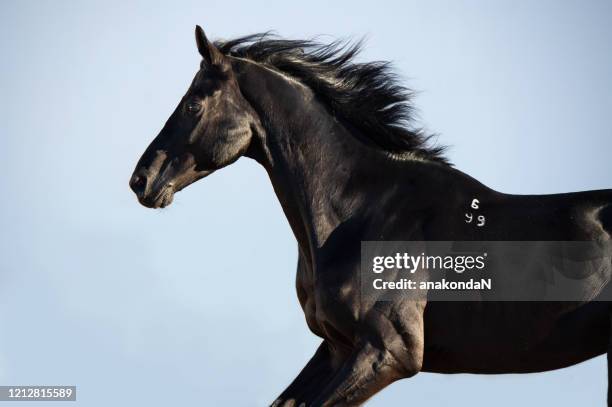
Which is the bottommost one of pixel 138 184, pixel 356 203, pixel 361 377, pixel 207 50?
pixel 361 377

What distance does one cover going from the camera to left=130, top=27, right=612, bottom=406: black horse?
859 centimetres

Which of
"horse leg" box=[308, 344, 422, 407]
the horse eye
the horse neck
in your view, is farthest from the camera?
the horse eye

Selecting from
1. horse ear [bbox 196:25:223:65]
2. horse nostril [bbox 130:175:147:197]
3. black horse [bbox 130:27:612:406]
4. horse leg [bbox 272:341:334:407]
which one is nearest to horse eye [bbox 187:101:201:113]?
black horse [bbox 130:27:612:406]

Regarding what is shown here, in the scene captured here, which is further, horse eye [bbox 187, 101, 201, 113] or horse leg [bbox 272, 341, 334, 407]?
horse eye [bbox 187, 101, 201, 113]

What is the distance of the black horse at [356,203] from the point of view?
8.59 metres

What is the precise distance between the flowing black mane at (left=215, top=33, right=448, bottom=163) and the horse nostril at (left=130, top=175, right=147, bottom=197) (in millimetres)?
A: 1164

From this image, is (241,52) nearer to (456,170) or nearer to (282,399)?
(456,170)

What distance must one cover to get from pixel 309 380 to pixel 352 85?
2.11m

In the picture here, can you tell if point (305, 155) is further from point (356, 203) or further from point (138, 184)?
point (138, 184)

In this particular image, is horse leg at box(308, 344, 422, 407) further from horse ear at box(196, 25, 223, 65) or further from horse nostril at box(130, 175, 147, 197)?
horse ear at box(196, 25, 223, 65)

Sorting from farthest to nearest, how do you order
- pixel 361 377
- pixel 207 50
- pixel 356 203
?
pixel 207 50 < pixel 356 203 < pixel 361 377

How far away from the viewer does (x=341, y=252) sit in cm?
892

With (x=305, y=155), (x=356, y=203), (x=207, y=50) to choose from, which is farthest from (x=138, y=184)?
(x=356, y=203)

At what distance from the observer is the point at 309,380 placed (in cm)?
932
